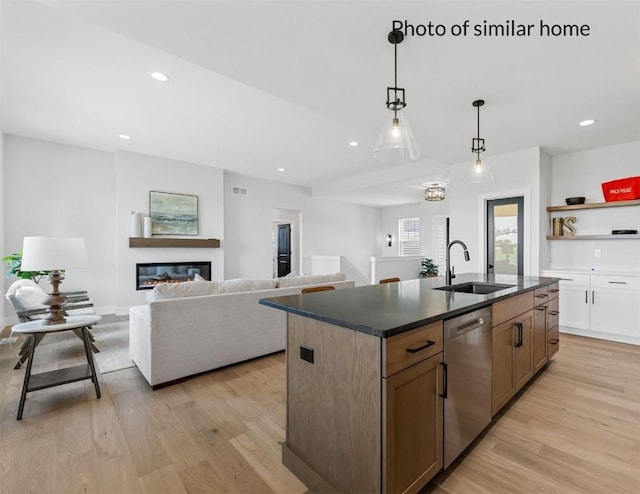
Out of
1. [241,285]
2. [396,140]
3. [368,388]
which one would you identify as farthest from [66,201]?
[368,388]

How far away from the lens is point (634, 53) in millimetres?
2236

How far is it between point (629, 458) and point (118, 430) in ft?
10.4

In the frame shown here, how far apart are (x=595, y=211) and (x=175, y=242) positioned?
6921 mm

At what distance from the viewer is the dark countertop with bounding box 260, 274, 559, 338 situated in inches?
52.2

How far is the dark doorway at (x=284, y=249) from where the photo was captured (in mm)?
9198

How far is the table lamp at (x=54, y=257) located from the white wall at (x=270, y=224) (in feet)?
14.4

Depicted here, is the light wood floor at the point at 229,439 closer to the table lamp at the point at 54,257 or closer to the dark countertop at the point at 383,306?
the table lamp at the point at 54,257

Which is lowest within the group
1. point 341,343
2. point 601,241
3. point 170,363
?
point 170,363

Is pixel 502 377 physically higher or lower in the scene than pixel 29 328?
lower

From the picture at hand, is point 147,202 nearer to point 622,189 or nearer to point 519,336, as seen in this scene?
point 519,336

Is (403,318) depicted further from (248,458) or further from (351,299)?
(248,458)

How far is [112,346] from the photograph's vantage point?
12.5 ft

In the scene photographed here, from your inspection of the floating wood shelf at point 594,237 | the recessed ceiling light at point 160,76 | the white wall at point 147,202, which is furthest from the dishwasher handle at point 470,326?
the white wall at point 147,202

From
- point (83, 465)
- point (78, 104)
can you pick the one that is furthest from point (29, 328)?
point (78, 104)
